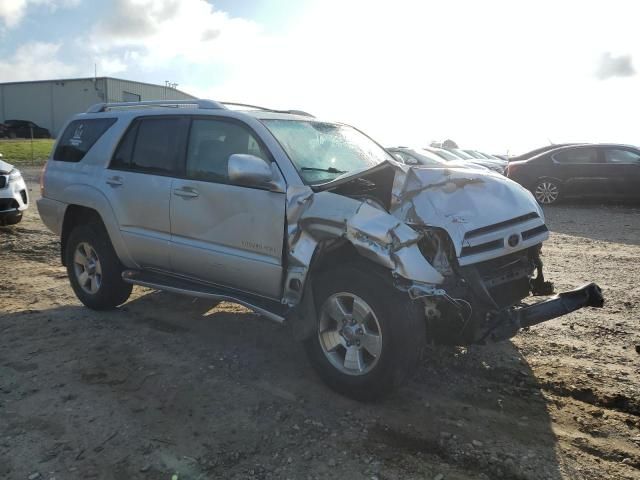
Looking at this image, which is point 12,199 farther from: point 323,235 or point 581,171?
point 581,171

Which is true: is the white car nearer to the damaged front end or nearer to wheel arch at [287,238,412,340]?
the damaged front end

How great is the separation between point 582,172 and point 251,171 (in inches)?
445

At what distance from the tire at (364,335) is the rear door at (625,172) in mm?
11202

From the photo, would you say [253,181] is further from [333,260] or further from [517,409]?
[517,409]

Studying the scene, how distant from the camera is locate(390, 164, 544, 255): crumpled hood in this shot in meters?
3.31

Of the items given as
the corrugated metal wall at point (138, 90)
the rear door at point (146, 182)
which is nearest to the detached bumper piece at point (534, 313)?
the rear door at point (146, 182)

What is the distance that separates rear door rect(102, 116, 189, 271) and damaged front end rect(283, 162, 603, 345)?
1.39m

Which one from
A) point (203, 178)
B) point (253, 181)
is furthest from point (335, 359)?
point (203, 178)

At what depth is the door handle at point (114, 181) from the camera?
483 cm

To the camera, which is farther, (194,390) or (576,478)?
(194,390)

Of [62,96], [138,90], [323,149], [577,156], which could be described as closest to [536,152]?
[577,156]

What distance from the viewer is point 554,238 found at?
898cm

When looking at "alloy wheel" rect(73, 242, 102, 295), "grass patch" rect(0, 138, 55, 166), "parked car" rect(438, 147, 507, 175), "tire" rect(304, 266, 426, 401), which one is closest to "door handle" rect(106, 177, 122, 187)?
"alloy wheel" rect(73, 242, 102, 295)

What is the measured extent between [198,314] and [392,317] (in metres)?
2.60
